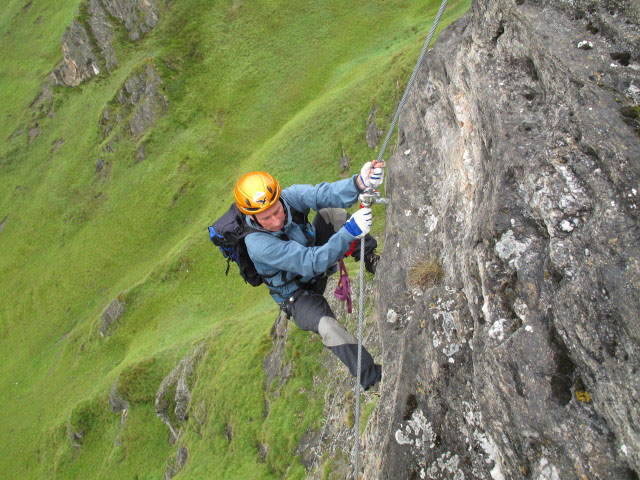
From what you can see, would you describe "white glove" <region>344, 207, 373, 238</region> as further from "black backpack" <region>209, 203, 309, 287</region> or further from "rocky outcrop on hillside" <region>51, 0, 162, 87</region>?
"rocky outcrop on hillside" <region>51, 0, 162, 87</region>

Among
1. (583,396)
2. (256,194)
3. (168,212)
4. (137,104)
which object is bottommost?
(168,212)

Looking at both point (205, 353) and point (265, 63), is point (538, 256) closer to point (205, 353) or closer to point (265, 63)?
point (205, 353)

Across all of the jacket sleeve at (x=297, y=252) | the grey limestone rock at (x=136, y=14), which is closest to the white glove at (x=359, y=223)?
the jacket sleeve at (x=297, y=252)

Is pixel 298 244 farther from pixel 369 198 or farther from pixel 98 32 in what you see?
pixel 98 32

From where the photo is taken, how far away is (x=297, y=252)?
9758 millimetres

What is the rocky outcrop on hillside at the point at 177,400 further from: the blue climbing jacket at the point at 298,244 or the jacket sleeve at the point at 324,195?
the jacket sleeve at the point at 324,195

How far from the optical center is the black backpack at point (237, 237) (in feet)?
35.1

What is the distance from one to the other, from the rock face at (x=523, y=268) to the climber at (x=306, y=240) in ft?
3.90

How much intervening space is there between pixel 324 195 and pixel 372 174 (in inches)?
65.9

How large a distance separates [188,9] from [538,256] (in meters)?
72.3

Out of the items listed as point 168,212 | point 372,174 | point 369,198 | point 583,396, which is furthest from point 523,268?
point 168,212

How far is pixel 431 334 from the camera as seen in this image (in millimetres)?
8250

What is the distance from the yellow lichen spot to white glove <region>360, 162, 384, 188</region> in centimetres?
537

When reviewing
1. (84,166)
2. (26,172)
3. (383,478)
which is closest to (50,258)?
(84,166)
